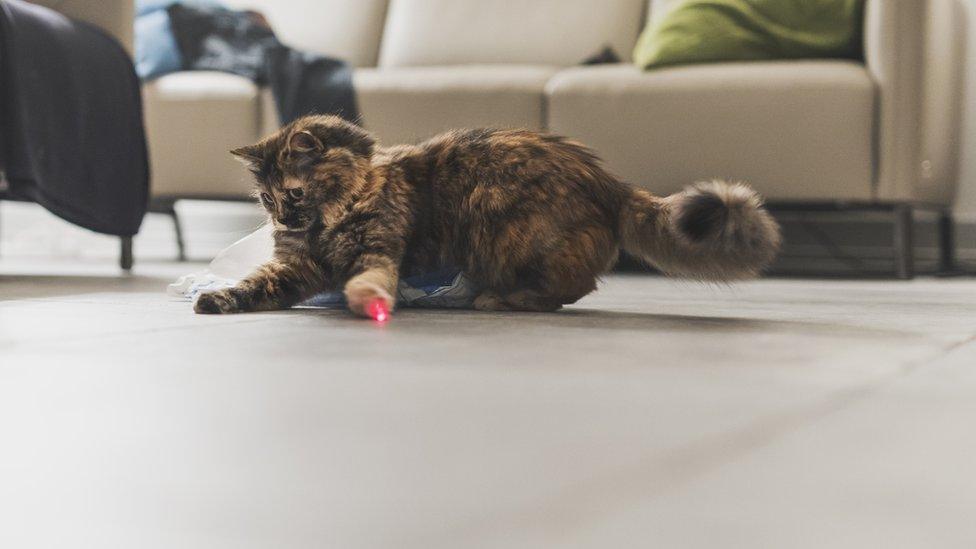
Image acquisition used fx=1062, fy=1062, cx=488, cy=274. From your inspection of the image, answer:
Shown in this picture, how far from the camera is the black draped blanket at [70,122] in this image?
2246 millimetres

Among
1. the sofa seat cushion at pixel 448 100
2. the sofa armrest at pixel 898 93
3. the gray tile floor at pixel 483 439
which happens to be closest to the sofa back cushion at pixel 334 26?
the sofa seat cushion at pixel 448 100

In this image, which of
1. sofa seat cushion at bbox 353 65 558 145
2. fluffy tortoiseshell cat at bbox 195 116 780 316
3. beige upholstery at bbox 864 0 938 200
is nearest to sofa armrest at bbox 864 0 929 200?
beige upholstery at bbox 864 0 938 200

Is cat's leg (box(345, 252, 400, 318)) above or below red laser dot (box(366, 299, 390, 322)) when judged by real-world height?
above

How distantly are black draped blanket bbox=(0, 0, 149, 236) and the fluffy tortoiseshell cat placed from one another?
82 centimetres

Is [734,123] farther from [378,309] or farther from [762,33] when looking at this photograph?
[378,309]

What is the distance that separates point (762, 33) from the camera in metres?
2.91

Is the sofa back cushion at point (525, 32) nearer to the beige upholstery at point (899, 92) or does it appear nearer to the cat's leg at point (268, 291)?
the beige upholstery at point (899, 92)

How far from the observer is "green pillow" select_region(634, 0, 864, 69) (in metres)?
2.89

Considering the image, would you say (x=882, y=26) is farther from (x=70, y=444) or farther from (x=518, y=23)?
(x=70, y=444)

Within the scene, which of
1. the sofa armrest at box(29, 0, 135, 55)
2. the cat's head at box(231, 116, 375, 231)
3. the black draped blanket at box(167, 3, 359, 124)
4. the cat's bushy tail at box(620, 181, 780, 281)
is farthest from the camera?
the black draped blanket at box(167, 3, 359, 124)

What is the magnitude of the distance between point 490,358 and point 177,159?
2.59 meters

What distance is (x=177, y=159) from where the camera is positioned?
339 centimetres

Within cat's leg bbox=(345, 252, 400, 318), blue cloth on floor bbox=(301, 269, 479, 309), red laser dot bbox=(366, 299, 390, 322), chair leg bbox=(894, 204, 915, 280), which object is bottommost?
chair leg bbox=(894, 204, 915, 280)

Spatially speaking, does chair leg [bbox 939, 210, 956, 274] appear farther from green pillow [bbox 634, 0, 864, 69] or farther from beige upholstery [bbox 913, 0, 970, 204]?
green pillow [bbox 634, 0, 864, 69]
